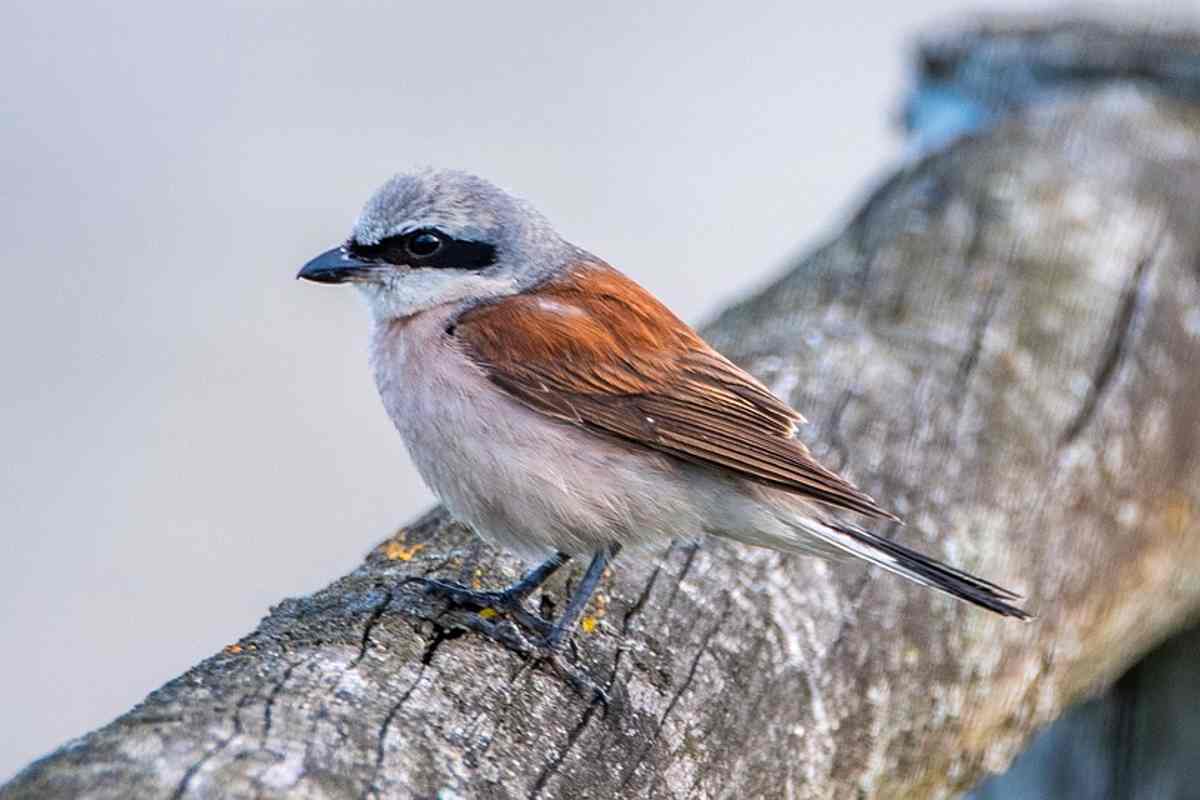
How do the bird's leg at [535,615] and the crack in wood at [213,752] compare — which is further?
the bird's leg at [535,615]

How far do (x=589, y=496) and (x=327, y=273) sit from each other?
781mm

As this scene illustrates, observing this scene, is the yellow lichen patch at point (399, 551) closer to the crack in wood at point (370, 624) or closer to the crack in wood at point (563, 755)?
the crack in wood at point (370, 624)

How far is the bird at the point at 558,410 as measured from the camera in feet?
9.30

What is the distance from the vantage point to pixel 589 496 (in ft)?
9.55

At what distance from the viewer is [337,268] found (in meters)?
3.28

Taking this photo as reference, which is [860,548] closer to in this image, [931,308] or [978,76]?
[931,308]

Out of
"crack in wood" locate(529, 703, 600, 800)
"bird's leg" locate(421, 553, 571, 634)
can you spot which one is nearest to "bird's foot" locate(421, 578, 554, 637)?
"bird's leg" locate(421, 553, 571, 634)

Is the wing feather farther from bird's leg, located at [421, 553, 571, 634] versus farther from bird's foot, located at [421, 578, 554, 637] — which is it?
bird's foot, located at [421, 578, 554, 637]

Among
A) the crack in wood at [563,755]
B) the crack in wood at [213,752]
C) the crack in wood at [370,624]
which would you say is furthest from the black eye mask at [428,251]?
the crack in wood at [213,752]

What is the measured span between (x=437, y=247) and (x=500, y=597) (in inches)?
34.2

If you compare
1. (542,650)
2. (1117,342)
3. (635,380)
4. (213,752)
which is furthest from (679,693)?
(1117,342)

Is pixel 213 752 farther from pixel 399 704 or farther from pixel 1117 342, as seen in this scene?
pixel 1117 342

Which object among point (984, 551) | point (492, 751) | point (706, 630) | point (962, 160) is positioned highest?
point (962, 160)

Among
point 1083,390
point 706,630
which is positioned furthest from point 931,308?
point 706,630
